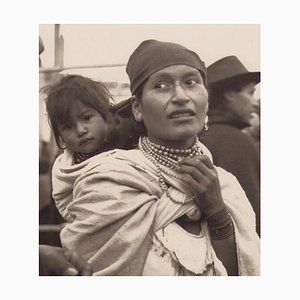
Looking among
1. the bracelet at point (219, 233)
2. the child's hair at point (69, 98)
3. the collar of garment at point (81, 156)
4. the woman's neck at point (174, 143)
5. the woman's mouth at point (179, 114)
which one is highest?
the child's hair at point (69, 98)

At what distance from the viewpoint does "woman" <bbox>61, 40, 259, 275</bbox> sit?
5.63ft

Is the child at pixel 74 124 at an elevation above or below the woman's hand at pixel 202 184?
above

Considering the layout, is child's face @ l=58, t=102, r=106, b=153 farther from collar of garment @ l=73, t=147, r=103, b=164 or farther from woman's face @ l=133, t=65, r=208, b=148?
woman's face @ l=133, t=65, r=208, b=148

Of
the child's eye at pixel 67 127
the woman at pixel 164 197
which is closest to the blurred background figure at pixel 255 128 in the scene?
the woman at pixel 164 197

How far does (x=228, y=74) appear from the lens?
182cm

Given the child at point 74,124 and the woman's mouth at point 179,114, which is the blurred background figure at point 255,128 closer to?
the woman's mouth at point 179,114

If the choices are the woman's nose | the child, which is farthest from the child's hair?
the woman's nose

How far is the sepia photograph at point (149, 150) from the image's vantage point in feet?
5.65

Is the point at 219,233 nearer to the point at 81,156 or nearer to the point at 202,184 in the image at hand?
the point at 202,184

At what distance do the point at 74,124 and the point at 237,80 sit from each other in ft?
1.79

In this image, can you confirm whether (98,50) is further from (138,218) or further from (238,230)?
(238,230)

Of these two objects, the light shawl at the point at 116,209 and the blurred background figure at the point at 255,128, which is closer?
the light shawl at the point at 116,209

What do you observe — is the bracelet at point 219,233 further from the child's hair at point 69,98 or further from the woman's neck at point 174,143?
the child's hair at point 69,98

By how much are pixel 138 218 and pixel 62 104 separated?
431 mm
